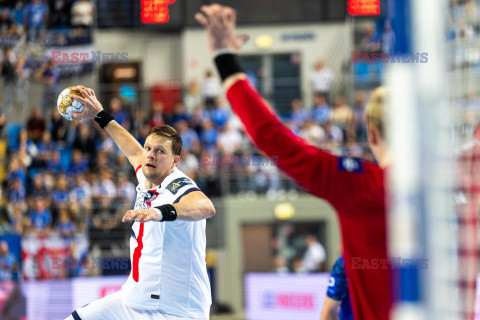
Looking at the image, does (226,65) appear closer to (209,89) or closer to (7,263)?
(7,263)

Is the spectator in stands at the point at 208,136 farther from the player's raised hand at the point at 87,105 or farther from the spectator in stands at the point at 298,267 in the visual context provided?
the player's raised hand at the point at 87,105

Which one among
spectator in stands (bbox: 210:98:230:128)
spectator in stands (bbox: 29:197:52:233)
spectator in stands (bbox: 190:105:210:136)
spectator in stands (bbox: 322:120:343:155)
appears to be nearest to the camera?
spectator in stands (bbox: 29:197:52:233)

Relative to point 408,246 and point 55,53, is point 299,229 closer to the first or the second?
point 55,53

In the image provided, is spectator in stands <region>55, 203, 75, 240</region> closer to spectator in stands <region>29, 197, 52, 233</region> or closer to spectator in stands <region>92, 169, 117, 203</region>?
spectator in stands <region>29, 197, 52, 233</region>

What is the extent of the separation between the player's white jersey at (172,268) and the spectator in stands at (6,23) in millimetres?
15355

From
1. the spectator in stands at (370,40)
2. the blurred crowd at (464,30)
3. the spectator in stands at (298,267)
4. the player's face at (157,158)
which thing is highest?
the spectator in stands at (370,40)

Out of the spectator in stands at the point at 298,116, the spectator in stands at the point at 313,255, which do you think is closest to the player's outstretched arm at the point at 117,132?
the spectator in stands at the point at 313,255

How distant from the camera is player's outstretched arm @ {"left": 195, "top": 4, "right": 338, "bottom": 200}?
3219 millimetres

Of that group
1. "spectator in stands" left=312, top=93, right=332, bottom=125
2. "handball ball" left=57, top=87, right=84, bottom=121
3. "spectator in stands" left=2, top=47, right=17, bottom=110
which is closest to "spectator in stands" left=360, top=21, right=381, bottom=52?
"spectator in stands" left=312, top=93, right=332, bottom=125

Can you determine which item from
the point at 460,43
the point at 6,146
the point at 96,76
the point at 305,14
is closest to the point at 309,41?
the point at 305,14

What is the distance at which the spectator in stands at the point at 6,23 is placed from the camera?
64.0 ft

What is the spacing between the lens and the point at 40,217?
51.1ft

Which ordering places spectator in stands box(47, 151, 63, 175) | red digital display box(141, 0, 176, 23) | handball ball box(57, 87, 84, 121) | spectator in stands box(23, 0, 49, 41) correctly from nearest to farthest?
handball ball box(57, 87, 84, 121) < spectator in stands box(47, 151, 63, 175) < spectator in stands box(23, 0, 49, 41) < red digital display box(141, 0, 176, 23)

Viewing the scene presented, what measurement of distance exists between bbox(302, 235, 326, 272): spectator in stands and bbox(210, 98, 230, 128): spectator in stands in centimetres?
378
